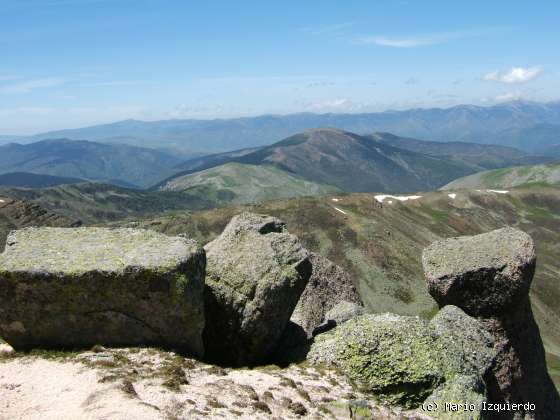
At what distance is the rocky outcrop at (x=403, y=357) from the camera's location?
21906mm

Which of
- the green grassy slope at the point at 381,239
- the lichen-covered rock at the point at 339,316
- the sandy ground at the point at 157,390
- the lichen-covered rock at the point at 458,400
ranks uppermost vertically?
the sandy ground at the point at 157,390

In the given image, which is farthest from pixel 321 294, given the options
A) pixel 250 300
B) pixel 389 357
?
pixel 389 357

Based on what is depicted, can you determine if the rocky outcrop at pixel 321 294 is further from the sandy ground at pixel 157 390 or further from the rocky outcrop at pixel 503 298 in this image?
the sandy ground at pixel 157 390

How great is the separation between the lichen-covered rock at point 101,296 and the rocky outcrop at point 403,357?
740 centimetres

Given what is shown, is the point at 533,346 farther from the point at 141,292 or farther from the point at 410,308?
the point at 410,308

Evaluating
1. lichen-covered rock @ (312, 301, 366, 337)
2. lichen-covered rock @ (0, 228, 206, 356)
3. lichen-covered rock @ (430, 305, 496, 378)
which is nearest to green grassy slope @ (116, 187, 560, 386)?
lichen-covered rock @ (430, 305, 496, 378)

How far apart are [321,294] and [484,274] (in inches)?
458

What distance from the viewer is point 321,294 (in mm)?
35062

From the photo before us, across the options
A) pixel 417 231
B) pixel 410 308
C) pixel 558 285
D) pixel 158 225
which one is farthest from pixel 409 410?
pixel 158 225

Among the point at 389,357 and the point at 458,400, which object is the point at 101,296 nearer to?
the point at 389,357

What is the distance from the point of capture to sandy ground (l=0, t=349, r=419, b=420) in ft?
53.0

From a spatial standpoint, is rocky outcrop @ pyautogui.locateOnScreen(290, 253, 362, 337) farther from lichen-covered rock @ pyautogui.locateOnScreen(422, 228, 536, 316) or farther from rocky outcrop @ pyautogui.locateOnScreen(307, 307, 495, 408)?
lichen-covered rock @ pyautogui.locateOnScreen(422, 228, 536, 316)

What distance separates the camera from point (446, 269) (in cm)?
2930

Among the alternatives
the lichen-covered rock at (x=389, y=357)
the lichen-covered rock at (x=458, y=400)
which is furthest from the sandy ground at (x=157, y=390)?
the lichen-covered rock at (x=458, y=400)
